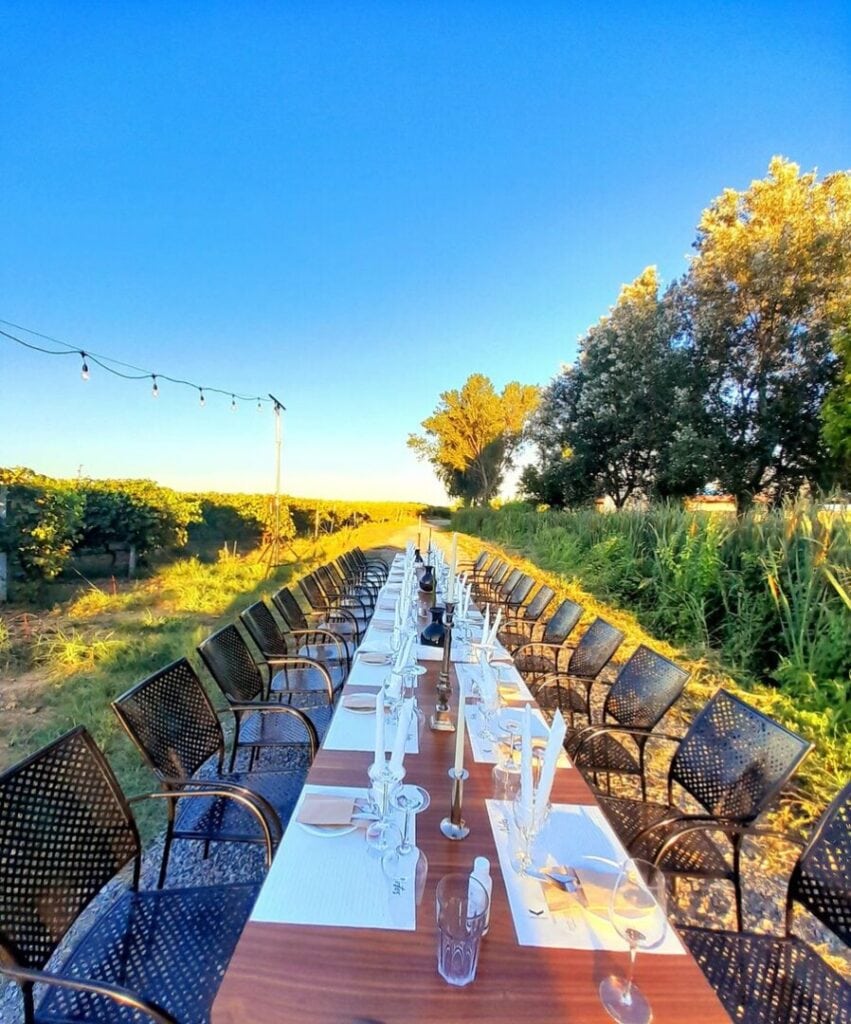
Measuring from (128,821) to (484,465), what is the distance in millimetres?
25273

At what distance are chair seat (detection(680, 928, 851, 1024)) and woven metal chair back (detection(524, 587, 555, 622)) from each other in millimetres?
2628

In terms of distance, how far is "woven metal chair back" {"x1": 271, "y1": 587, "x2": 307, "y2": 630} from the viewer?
3274mm

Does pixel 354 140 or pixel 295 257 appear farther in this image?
pixel 295 257

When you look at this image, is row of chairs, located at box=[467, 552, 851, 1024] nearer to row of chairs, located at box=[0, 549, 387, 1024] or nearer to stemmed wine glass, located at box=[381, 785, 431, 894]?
stemmed wine glass, located at box=[381, 785, 431, 894]

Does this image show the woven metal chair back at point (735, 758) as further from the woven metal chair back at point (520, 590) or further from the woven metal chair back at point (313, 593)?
the woven metal chair back at point (313, 593)

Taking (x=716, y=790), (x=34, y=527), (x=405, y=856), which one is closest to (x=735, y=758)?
(x=716, y=790)

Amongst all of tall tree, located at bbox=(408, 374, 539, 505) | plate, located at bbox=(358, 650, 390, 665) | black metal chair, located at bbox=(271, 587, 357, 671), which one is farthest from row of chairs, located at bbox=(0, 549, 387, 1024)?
tall tree, located at bbox=(408, 374, 539, 505)

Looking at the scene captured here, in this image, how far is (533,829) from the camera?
40.0 inches

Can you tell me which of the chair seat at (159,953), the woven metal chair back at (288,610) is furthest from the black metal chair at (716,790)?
the woven metal chair back at (288,610)

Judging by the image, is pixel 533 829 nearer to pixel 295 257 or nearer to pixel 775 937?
pixel 775 937

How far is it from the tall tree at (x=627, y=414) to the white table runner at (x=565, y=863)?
1071 centimetres

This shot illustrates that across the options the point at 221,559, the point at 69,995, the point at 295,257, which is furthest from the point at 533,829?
the point at 295,257

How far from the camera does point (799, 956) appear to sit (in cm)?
111

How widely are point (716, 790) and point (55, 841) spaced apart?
204 centimetres
